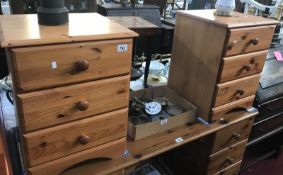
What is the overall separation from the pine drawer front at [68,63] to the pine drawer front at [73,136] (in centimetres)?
14

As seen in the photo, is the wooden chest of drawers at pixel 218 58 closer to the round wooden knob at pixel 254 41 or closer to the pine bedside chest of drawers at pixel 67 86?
the round wooden knob at pixel 254 41

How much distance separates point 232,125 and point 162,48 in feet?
2.58

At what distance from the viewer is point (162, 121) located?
1139 mm

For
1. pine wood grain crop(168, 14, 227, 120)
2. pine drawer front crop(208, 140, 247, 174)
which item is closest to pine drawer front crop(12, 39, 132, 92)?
pine wood grain crop(168, 14, 227, 120)

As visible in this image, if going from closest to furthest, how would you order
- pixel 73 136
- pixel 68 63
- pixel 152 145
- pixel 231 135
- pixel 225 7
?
pixel 68 63, pixel 73 136, pixel 152 145, pixel 225 7, pixel 231 135

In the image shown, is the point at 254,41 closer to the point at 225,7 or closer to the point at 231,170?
the point at 225,7

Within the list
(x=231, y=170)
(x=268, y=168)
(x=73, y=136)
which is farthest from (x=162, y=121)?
(x=268, y=168)

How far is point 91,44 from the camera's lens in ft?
2.44

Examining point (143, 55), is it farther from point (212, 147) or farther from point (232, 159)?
point (232, 159)

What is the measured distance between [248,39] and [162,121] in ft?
1.64

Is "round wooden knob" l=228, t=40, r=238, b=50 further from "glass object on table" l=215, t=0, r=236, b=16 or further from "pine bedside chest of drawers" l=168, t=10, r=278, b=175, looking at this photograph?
"glass object on table" l=215, t=0, r=236, b=16

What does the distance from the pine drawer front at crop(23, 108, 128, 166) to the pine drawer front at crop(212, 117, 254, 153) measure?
588 mm

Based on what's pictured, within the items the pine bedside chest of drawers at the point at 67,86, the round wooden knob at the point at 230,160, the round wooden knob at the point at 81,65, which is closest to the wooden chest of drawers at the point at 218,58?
the round wooden knob at the point at 230,160

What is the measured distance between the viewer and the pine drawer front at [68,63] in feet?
2.21
